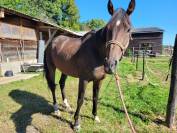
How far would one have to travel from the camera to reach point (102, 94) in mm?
6293

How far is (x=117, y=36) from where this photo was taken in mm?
2682

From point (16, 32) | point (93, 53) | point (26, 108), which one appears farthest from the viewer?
point (16, 32)

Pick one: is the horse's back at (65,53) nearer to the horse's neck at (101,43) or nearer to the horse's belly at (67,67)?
the horse's belly at (67,67)

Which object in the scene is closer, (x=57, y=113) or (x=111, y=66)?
(x=111, y=66)

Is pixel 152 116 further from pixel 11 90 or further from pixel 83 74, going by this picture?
pixel 11 90

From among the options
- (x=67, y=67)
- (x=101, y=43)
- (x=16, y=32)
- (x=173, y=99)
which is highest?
(x=16, y=32)

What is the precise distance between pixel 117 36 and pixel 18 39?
11.5 meters

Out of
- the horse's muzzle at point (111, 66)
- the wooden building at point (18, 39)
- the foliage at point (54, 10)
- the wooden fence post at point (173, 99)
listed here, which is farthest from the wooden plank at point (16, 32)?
the foliage at point (54, 10)

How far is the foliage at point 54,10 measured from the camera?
33.9 m

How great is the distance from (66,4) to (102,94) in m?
41.5

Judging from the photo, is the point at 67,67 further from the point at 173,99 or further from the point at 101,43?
the point at 173,99

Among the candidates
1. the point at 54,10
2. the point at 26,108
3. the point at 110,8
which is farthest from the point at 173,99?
the point at 54,10

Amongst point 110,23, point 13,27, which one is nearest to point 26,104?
point 110,23

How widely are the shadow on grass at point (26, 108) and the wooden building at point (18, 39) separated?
4763 mm
